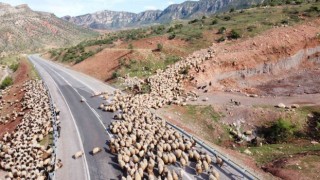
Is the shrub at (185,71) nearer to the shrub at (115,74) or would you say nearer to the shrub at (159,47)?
the shrub at (115,74)

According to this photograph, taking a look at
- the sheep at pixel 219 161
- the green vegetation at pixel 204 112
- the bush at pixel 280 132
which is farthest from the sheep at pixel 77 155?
the bush at pixel 280 132

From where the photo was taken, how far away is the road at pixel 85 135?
21597mm

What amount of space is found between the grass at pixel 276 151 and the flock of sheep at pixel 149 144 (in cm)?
480

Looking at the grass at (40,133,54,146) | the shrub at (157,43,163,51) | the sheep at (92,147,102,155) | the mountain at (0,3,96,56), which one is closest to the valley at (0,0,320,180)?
the sheep at (92,147,102,155)

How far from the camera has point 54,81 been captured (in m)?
58.5

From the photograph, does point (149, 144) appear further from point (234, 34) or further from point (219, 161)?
point (234, 34)

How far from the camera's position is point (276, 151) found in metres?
26.5

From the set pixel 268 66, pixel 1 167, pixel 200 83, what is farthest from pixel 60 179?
pixel 268 66

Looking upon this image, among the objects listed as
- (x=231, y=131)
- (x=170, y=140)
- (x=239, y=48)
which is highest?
(x=239, y=48)

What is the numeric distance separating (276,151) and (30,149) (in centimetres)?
1945

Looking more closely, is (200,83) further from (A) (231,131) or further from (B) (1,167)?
(B) (1,167)

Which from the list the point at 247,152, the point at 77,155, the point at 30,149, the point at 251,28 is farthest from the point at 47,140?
the point at 251,28

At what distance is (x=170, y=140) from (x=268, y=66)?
3017 centimetres

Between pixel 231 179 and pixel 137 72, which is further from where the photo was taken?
pixel 137 72
